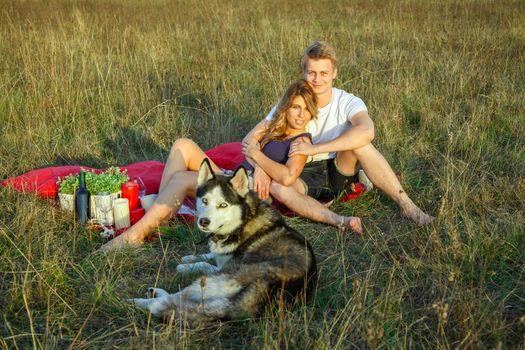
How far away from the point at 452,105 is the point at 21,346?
5.33 m

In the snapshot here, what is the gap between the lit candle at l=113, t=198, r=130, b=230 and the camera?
13.2 feet

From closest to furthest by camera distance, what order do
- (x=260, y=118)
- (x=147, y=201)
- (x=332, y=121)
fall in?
(x=147, y=201), (x=332, y=121), (x=260, y=118)

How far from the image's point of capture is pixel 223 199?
3.39 metres

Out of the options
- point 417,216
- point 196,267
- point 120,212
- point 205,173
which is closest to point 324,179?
point 417,216

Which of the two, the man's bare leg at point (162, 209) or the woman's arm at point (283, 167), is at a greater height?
the woman's arm at point (283, 167)

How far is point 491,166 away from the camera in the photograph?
5.02 meters

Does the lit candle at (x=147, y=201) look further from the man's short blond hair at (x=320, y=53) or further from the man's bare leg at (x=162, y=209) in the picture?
the man's short blond hair at (x=320, y=53)

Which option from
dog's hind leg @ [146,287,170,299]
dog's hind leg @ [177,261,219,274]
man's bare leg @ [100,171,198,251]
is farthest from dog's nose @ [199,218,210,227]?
man's bare leg @ [100,171,198,251]

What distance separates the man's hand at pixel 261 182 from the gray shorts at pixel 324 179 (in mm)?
381

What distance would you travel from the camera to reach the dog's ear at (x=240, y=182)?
11.1 ft

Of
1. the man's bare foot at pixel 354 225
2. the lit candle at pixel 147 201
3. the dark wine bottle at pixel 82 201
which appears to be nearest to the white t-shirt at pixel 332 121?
the man's bare foot at pixel 354 225

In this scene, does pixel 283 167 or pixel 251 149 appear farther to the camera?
pixel 251 149

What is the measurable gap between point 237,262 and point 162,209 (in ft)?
3.27

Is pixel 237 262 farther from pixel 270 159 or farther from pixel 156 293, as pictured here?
pixel 270 159
